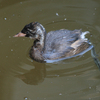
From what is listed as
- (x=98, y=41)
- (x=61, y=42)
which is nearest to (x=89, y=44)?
(x=98, y=41)

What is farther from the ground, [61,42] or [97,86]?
[61,42]

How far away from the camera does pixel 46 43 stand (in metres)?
5.17

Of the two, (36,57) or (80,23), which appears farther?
(80,23)

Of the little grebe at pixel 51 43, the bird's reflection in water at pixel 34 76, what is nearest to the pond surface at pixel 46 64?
the bird's reflection in water at pixel 34 76

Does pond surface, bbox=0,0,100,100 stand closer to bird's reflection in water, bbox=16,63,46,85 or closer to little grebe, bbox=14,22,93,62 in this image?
bird's reflection in water, bbox=16,63,46,85

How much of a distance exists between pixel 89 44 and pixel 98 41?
0.26 meters

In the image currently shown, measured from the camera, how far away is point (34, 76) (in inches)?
195

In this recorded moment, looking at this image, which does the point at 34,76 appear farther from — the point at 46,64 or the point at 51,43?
the point at 51,43

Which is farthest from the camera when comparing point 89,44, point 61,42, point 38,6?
point 38,6

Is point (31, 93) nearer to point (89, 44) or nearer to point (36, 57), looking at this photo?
point (36, 57)

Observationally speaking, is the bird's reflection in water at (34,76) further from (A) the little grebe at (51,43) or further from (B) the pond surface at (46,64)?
(A) the little grebe at (51,43)

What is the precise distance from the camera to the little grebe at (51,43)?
5.06m

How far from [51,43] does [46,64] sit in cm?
47

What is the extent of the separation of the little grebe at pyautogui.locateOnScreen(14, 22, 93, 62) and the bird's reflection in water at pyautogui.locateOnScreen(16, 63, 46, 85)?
229 mm
